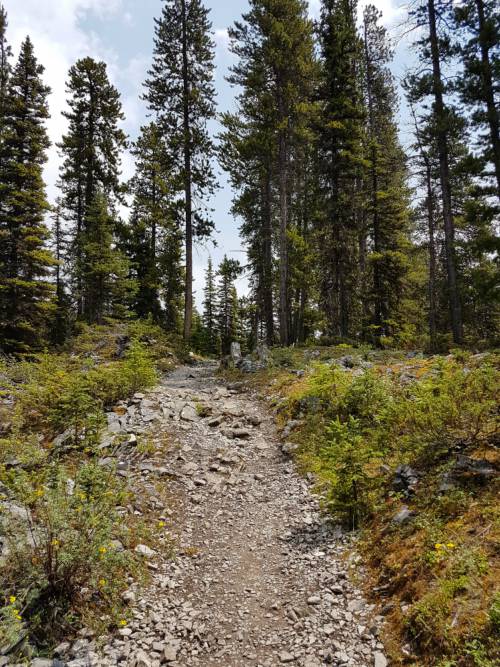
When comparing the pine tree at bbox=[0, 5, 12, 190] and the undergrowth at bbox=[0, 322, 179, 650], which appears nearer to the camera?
the undergrowth at bbox=[0, 322, 179, 650]

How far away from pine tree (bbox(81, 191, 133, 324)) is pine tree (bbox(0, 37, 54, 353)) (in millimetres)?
2760

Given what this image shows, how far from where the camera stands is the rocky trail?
3.58 meters

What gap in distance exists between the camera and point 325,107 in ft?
64.6

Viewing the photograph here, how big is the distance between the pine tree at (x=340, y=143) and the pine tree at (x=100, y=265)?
1153 cm

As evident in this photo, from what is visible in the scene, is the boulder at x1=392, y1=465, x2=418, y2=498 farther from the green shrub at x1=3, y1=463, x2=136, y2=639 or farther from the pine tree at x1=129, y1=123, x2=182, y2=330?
the pine tree at x1=129, y1=123, x2=182, y2=330

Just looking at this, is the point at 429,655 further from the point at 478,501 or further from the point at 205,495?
the point at 205,495

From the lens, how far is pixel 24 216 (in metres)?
17.7

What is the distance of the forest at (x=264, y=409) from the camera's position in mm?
3752

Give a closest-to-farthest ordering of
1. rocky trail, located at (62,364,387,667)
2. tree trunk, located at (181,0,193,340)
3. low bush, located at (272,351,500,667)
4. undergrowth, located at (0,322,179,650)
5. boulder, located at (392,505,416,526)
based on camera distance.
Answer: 1. low bush, located at (272,351,500,667)
2. rocky trail, located at (62,364,387,667)
3. undergrowth, located at (0,322,179,650)
4. boulder, located at (392,505,416,526)
5. tree trunk, located at (181,0,193,340)

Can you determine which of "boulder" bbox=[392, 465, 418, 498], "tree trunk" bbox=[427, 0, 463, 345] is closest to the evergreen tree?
"tree trunk" bbox=[427, 0, 463, 345]

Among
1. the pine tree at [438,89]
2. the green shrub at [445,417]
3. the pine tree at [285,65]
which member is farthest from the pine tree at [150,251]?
the green shrub at [445,417]

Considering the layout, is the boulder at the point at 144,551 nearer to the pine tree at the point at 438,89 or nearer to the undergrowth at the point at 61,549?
the undergrowth at the point at 61,549

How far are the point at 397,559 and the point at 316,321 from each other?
23.2 metres

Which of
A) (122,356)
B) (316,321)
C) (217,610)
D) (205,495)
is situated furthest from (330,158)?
(217,610)
